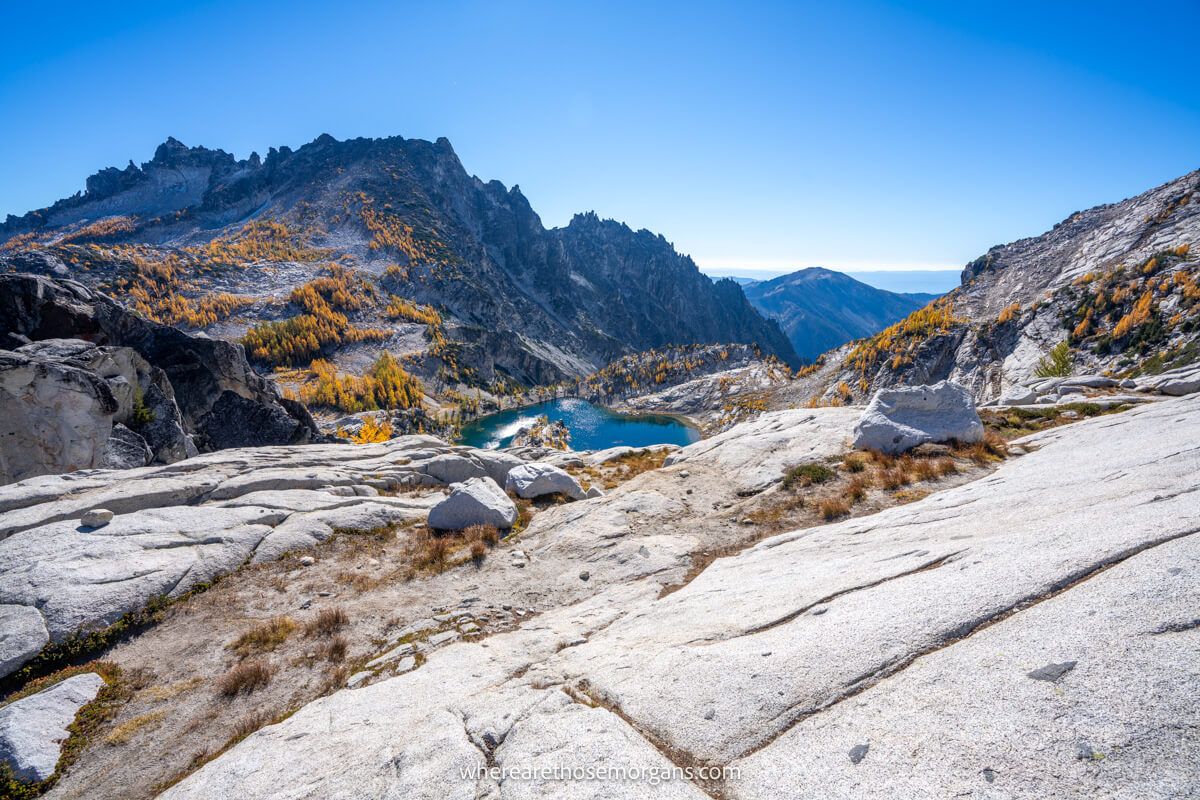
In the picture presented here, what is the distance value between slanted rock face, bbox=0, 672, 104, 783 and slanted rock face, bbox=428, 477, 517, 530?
10797 millimetres

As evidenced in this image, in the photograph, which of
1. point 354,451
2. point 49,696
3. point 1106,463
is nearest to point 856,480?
point 1106,463

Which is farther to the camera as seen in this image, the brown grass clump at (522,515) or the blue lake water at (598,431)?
the blue lake water at (598,431)

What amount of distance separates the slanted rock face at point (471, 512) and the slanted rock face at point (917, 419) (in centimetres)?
1741

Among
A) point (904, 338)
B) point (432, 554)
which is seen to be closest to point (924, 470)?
point (432, 554)

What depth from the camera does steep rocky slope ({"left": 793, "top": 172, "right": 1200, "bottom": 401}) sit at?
265ft

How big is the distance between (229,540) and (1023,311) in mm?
156950

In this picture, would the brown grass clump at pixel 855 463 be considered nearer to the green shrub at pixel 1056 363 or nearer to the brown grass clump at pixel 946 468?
the brown grass clump at pixel 946 468

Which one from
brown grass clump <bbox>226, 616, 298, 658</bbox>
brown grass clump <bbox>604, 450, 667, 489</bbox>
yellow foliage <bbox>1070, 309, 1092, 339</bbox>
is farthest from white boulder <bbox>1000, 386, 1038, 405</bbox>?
yellow foliage <bbox>1070, 309, 1092, 339</bbox>

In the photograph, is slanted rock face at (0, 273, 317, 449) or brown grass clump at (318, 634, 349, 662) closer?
brown grass clump at (318, 634, 349, 662)

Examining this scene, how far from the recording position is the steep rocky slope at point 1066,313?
80812 millimetres

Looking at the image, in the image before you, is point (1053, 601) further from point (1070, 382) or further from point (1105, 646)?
point (1070, 382)

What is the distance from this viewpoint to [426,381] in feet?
635

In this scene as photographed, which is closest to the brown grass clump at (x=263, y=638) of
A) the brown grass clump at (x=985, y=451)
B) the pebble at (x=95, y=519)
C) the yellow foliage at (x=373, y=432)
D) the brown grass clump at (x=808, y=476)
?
the pebble at (x=95, y=519)

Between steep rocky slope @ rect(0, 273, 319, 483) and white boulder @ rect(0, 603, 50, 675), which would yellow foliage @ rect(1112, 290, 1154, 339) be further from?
steep rocky slope @ rect(0, 273, 319, 483)
